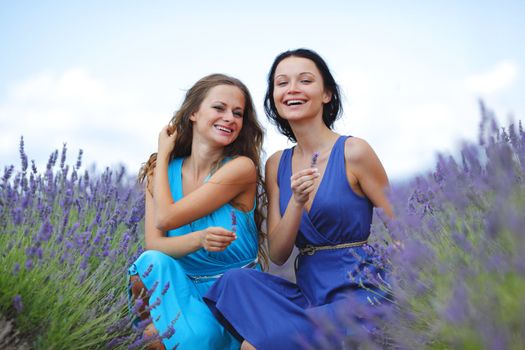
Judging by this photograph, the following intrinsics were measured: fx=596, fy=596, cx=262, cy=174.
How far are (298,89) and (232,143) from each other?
52 centimetres

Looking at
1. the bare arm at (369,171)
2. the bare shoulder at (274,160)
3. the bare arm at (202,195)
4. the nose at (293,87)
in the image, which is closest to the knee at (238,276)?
the bare arm at (202,195)

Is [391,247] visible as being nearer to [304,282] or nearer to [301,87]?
[304,282]

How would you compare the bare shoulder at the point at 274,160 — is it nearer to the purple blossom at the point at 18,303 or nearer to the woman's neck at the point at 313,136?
the woman's neck at the point at 313,136

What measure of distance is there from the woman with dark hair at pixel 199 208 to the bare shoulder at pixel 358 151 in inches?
18.7

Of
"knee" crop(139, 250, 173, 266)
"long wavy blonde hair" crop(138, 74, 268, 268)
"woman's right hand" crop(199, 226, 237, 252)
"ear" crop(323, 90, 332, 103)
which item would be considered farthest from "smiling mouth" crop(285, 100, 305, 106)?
"knee" crop(139, 250, 173, 266)

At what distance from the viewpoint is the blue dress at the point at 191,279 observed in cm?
236

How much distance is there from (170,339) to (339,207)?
2.93 feet

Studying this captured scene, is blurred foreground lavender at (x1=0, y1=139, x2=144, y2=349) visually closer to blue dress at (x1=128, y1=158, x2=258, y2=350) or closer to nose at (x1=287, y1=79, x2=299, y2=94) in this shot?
blue dress at (x1=128, y1=158, x2=258, y2=350)

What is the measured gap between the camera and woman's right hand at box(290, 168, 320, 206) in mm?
2242

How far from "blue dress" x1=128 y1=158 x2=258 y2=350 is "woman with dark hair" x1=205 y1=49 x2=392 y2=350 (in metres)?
0.10

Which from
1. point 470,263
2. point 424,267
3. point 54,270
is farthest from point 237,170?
point 470,263

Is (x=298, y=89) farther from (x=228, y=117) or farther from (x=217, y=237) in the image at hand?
(x=217, y=237)

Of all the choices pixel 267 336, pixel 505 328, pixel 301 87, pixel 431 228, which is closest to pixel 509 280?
pixel 505 328

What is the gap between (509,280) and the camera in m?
1.34
